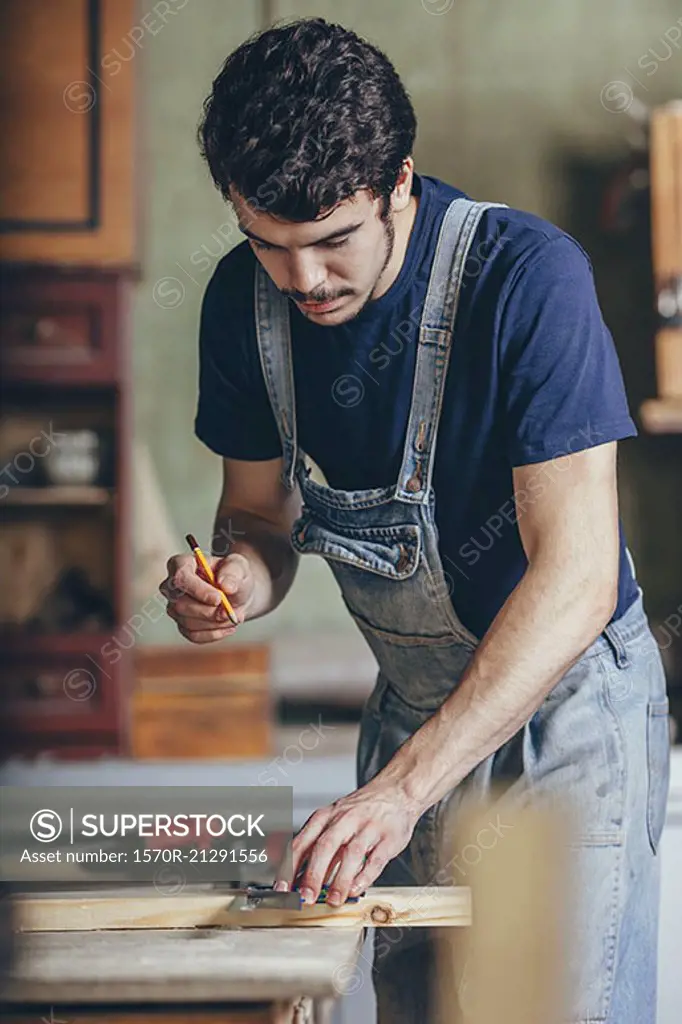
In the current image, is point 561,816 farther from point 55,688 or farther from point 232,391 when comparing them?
point 55,688

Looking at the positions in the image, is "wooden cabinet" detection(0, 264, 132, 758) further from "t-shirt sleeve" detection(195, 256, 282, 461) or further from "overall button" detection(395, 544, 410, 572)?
"overall button" detection(395, 544, 410, 572)

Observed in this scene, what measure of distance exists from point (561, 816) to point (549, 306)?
351 millimetres

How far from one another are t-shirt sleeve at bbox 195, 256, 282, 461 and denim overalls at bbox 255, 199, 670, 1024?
2 centimetres

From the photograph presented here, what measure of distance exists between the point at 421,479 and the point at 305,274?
0.57 feet

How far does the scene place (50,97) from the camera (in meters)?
1.56

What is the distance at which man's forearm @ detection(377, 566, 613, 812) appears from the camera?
757 millimetres

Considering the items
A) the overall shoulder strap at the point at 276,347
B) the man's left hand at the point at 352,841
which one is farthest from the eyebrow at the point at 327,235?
the man's left hand at the point at 352,841

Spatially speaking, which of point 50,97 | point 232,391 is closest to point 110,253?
point 50,97

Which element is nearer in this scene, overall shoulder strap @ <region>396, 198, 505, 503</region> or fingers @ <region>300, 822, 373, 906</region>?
fingers @ <region>300, 822, 373, 906</region>

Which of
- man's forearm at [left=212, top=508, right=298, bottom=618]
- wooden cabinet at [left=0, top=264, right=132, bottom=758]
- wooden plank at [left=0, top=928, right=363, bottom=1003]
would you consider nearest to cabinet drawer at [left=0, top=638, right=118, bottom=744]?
wooden cabinet at [left=0, top=264, right=132, bottom=758]

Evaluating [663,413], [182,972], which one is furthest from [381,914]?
[663,413]

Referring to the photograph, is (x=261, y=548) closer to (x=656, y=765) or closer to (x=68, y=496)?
(x=656, y=765)

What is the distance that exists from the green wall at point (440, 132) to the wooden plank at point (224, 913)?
2.94ft

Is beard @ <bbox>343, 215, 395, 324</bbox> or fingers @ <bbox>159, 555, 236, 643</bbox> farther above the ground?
beard @ <bbox>343, 215, 395, 324</bbox>
